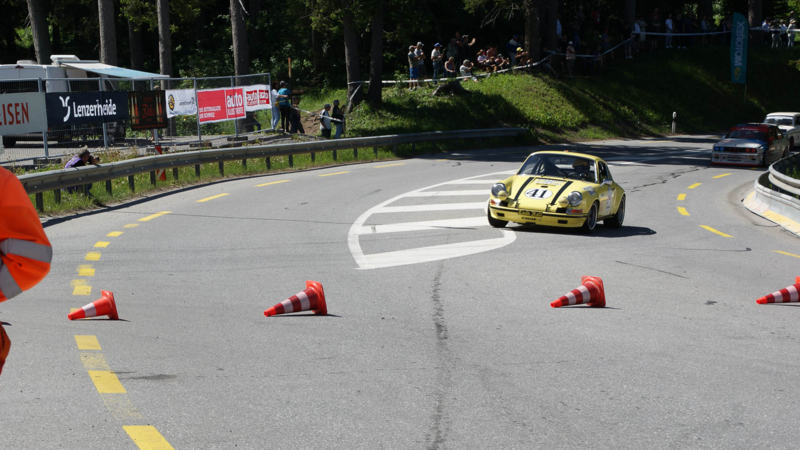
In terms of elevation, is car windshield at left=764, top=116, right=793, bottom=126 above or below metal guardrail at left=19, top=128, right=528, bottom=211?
above

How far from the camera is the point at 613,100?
40781 millimetres

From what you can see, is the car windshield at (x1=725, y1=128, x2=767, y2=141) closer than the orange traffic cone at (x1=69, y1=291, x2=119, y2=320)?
No

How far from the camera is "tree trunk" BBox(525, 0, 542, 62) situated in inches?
1518

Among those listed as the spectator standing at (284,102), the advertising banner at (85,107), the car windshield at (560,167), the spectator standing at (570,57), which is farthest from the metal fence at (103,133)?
the spectator standing at (570,57)

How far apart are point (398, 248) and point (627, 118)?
30856 millimetres

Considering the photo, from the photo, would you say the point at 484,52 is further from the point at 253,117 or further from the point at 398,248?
the point at 398,248

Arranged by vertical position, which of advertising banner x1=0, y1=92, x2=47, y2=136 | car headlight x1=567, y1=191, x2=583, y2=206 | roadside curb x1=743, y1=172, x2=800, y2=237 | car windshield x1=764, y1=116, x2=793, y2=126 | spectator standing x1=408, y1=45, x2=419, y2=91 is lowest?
roadside curb x1=743, y1=172, x2=800, y2=237

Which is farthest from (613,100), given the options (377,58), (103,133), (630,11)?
(103,133)

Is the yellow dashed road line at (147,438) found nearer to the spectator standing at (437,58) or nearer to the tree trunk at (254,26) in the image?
the spectator standing at (437,58)

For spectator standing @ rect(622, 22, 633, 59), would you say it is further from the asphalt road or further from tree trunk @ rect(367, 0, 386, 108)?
the asphalt road

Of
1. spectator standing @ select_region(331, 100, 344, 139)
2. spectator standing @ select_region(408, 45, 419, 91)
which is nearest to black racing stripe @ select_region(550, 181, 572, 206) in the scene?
spectator standing @ select_region(331, 100, 344, 139)

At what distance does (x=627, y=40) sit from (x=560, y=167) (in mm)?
34153

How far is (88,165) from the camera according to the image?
15.7 meters

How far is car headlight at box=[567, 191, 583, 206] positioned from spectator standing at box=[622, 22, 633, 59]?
116 ft
